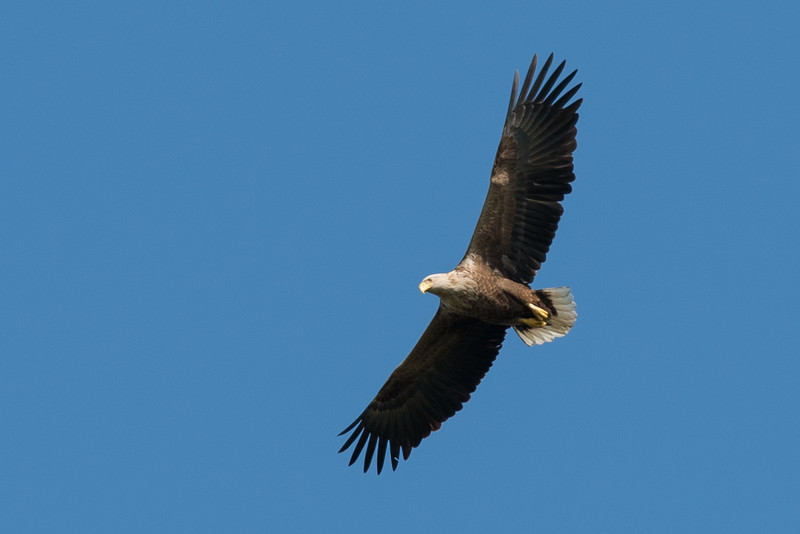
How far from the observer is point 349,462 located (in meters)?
15.7

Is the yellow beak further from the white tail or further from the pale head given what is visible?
the white tail

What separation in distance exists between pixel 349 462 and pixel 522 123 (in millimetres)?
4694

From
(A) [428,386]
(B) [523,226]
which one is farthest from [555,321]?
(A) [428,386]

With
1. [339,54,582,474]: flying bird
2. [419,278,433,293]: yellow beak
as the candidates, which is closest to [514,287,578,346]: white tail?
[339,54,582,474]: flying bird

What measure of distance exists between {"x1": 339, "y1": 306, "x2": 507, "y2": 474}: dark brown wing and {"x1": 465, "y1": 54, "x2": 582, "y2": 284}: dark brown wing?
1.03 metres

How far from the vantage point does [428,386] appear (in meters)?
15.3

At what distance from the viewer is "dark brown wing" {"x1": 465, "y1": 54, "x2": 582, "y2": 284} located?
14.0 metres

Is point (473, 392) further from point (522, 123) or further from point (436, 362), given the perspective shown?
point (522, 123)

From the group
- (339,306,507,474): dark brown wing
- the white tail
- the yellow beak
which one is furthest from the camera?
(339,306,507,474): dark brown wing

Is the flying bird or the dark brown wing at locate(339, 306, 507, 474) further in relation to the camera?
the dark brown wing at locate(339, 306, 507, 474)

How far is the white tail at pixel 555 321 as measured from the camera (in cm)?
1426

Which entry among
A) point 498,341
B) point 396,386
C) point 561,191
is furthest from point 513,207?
point 396,386

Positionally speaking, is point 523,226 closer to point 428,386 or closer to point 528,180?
point 528,180

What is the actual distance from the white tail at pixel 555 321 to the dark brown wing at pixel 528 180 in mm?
364
